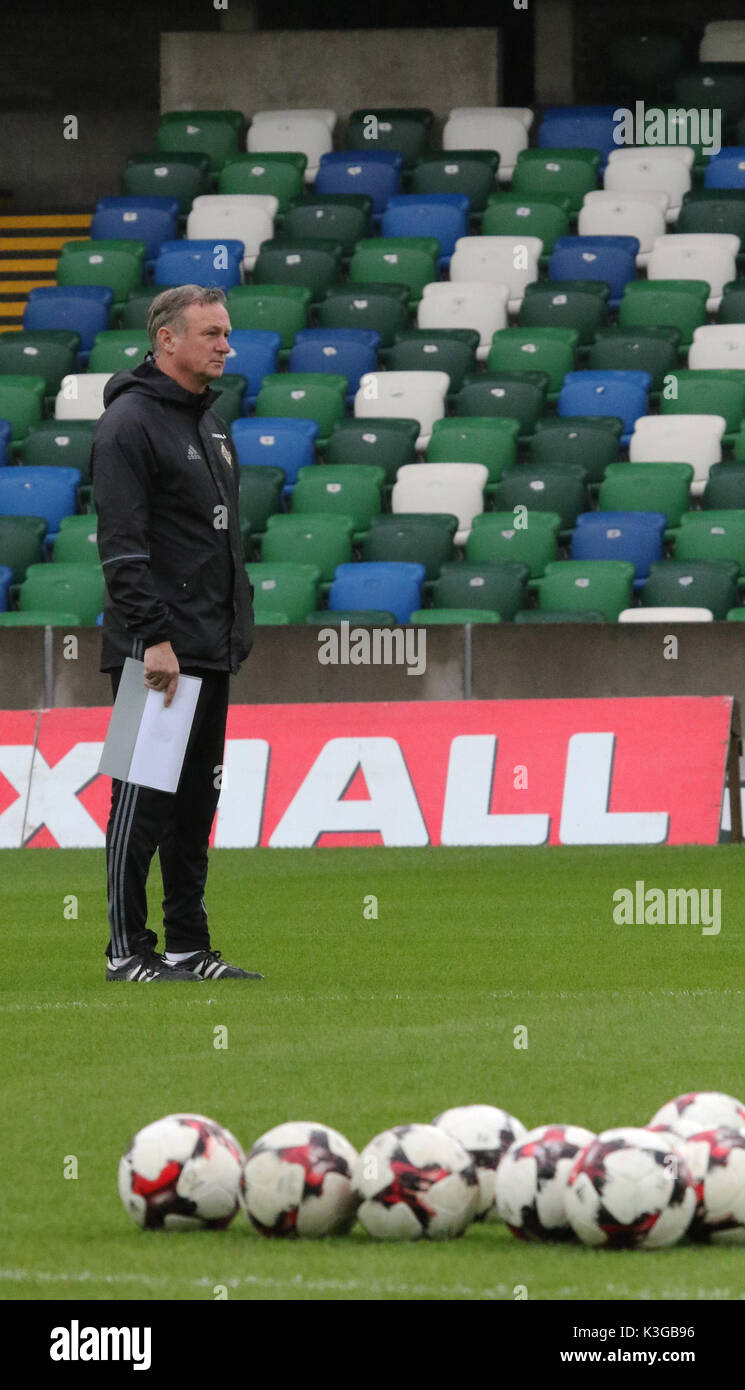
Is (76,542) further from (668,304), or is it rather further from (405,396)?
(668,304)

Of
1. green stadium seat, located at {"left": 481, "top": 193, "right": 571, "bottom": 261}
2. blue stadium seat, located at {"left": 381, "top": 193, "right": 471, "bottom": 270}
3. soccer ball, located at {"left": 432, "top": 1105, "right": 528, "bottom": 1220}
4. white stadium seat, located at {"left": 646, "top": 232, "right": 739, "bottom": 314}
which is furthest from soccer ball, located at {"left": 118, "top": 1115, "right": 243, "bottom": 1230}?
blue stadium seat, located at {"left": 381, "top": 193, "right": 471, "bottom": 270}

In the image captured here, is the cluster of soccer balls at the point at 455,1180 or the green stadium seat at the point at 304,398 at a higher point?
the green stadium seat at the point at 304,398

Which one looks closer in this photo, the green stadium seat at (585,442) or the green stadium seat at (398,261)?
the green stadium seat at (585,442)

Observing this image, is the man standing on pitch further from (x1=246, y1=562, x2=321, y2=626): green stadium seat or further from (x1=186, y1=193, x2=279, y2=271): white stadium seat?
(x1=186, y1=193, x2=279, y2=271): white stadium seat

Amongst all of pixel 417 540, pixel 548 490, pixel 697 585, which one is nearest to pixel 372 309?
pixel 548 490

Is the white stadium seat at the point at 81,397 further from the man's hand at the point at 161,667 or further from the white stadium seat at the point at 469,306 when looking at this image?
the man's hand at the point at 161,667

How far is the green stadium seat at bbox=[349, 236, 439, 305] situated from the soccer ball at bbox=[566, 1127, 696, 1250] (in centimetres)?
1723

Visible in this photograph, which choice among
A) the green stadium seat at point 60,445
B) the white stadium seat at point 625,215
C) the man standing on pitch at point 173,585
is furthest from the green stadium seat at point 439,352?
the man standing on pitch at point 173,585

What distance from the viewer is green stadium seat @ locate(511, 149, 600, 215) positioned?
2114 cm

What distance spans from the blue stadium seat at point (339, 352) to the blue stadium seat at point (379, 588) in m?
3.30

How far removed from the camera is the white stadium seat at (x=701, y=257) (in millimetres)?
19719

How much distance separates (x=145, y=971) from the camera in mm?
7461
